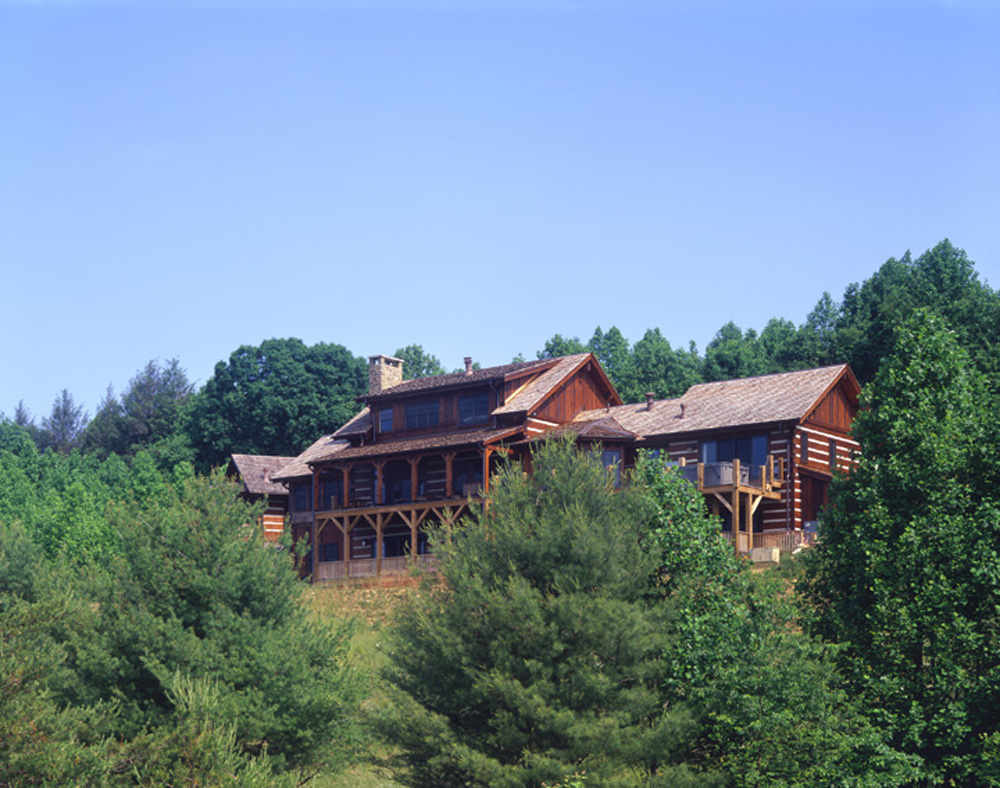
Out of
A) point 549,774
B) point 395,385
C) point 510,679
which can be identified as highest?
point 395,385

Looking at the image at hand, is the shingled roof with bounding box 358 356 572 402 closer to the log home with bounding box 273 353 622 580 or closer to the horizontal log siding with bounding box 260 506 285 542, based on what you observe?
the log home with bounding box 273 353 622 580

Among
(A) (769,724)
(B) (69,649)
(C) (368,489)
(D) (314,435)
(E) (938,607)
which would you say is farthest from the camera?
(D) (314,435)

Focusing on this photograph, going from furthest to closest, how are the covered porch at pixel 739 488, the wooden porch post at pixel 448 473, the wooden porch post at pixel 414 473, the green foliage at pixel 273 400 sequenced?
the green foliage at pixel 273 400 < the wooden porch post at pixel 414 473 < the wooden porch post at pixel 448 473 < the covered porch at pixel 739 488

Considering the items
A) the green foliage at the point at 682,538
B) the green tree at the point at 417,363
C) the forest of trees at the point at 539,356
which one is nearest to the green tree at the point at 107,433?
the forest of trees at the point at 539,356

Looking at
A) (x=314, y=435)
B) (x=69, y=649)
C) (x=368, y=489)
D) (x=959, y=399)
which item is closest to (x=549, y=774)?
(x=959, y=399)

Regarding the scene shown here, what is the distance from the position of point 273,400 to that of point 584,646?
6694 centimetres

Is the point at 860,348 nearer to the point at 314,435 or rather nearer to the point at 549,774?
the point at 314,435

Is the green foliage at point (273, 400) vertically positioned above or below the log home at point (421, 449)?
above

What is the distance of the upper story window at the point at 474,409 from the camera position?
192 ft

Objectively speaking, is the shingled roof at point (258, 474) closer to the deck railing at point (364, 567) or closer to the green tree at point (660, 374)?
the deck railing at point (364, 567)

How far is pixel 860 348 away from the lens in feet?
241

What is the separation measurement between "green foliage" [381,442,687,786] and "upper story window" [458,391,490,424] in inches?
1059

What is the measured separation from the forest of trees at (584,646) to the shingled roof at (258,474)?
3318 cm

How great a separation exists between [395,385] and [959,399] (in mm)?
37700
